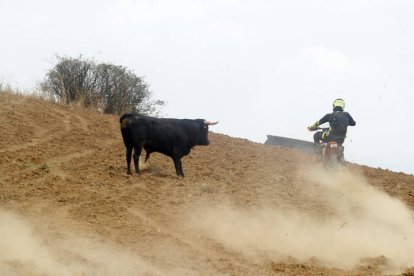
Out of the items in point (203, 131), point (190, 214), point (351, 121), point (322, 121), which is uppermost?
point (351, 121)

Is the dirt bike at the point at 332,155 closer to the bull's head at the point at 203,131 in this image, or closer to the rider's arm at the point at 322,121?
the rider's arm at the point at 322,121

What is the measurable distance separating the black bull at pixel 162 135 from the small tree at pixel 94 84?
9.98m

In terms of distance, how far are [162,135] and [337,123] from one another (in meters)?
3.67

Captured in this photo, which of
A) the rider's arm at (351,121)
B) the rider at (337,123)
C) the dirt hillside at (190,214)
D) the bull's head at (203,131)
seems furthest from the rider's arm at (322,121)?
the bull's head at (203,131)

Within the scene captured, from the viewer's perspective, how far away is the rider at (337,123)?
12.7 m

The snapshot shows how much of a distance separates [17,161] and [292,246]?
6.46 meters

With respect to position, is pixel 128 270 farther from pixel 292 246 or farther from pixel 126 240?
pixel 292 246

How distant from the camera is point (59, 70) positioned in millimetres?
23828

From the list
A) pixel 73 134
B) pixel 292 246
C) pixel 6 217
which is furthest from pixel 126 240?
pixel 73 134

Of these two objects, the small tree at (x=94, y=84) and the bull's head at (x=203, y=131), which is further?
the small tree at (x=94, y=84)

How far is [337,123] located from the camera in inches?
499

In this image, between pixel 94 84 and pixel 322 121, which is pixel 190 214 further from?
pixel 94 84

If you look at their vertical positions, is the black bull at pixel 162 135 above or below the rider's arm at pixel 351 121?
below

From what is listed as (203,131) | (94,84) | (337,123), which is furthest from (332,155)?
(94,84)
